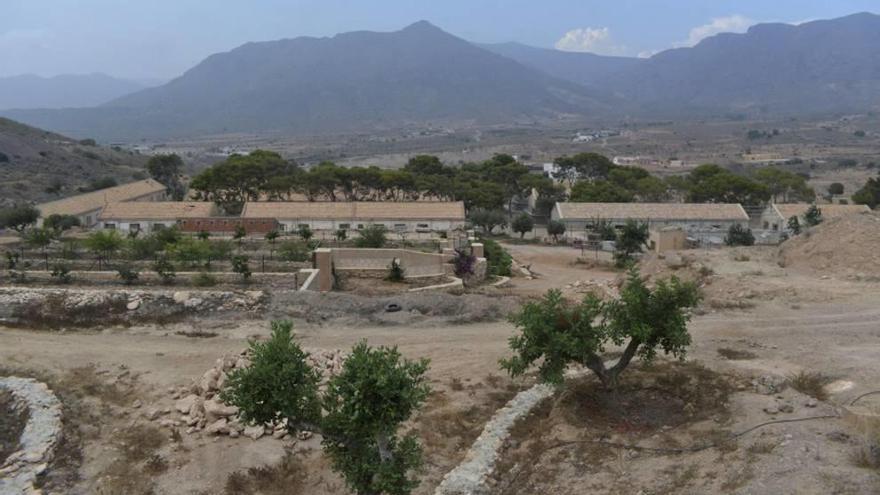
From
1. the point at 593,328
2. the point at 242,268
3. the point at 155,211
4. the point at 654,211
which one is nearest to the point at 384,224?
the point at 155,211

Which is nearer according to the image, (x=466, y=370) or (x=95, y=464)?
(x=95, y=464)

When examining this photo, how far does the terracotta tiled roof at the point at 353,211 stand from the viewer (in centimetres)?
4941

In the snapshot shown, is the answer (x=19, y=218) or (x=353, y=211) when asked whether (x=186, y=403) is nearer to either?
Answer: (x=353, y=211)

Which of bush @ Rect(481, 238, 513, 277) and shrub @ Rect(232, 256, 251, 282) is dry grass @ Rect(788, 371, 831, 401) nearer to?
shrub @ Rect(232, 256, 251, 282)

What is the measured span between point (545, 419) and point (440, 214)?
34.8 m

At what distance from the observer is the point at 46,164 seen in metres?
77.9

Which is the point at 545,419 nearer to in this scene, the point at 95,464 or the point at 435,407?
the point at 435,407

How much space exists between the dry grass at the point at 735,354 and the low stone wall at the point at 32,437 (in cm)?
1641

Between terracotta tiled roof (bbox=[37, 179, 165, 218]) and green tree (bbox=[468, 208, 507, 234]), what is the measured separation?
26831 millimetres

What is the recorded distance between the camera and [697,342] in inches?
819

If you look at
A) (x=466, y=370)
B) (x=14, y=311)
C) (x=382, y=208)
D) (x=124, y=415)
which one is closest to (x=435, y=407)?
(x=466, y=370)

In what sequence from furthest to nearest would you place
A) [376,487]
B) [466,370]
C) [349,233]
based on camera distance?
[349,233]
[466,370]
[376,487]

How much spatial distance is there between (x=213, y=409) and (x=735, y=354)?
13405mm

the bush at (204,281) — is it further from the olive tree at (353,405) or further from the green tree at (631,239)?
the green tree at (631,239)
